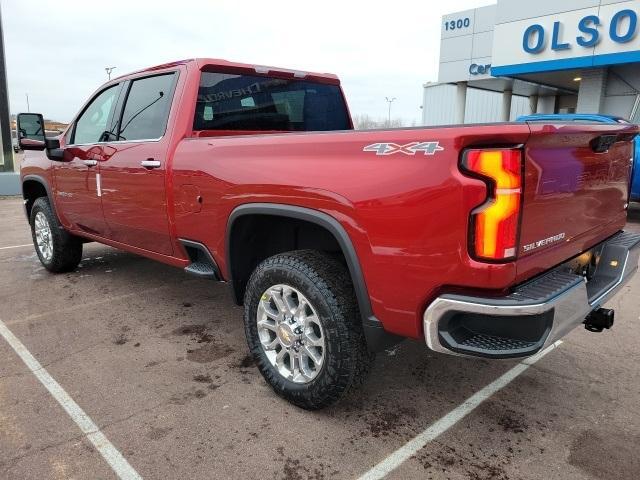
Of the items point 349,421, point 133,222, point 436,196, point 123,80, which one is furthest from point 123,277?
point 436,196

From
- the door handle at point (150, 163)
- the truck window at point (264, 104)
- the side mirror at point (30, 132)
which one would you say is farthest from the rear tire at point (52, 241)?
the truck window at point (264, 104)

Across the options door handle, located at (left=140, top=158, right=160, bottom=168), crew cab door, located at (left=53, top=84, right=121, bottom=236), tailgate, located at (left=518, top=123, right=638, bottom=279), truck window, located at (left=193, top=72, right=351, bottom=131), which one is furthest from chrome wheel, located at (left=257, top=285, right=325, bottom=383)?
crew cab door, located at (left=53, top=84, right=121, bottom=236)

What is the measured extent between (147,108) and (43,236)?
2.43 m

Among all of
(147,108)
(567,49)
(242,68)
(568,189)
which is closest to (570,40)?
(567,49)

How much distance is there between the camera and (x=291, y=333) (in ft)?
8.68

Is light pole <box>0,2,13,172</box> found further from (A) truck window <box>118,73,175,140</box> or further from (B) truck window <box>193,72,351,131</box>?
(B) truck window <box>193,72,351,131</box>

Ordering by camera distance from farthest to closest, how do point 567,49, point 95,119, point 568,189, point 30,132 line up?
point 567,49
point 30,132
point 95,119
point 568,189

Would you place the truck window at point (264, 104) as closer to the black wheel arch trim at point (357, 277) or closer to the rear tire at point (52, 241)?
the black wheel arch trim at point (357, 277)

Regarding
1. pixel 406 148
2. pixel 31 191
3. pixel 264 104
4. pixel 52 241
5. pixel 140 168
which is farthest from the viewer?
pixel 31 191

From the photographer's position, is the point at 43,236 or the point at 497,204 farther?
the point at 43,236

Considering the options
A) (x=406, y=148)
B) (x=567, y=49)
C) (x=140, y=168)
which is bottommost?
(x=140, y=168)

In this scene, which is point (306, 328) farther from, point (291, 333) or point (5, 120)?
point (5, 120)

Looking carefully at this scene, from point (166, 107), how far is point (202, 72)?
0.36 metres

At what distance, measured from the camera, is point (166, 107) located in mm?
3527
